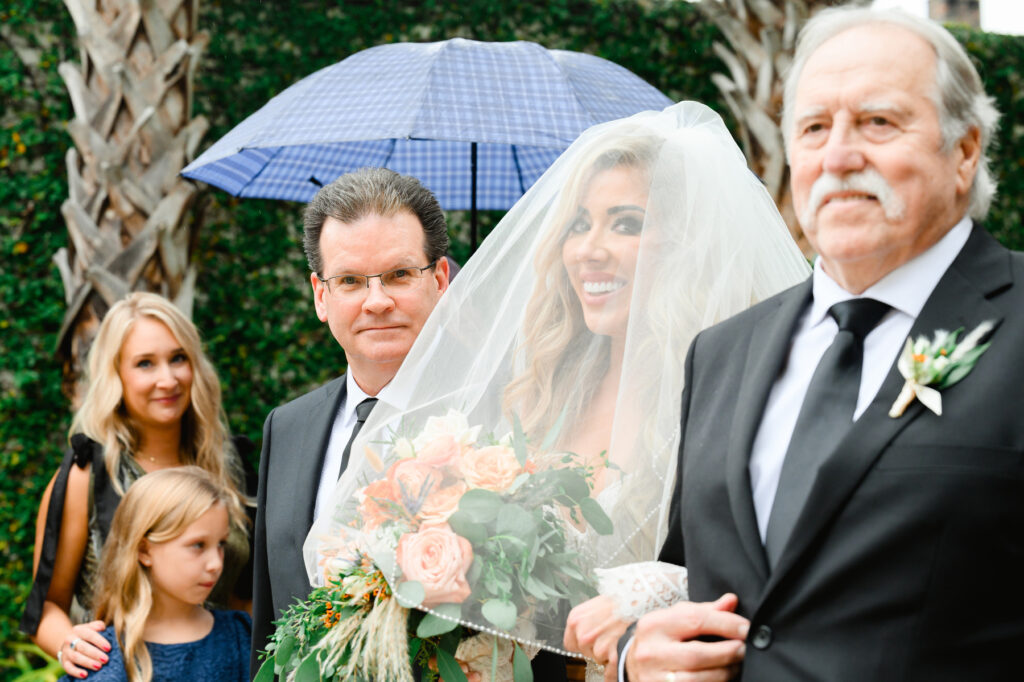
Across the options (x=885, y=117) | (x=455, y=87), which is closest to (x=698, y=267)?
(x=885, y=117)

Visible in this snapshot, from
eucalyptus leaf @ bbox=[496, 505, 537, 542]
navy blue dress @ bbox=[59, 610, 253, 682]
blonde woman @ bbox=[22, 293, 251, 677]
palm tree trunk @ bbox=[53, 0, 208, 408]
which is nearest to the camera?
eucalyptus leaf @ bbox=[496, 505, 537, 542]

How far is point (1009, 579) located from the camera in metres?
1.48

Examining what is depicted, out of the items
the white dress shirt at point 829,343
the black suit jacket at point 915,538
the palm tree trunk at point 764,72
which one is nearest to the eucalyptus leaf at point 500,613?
the black suit jacket at point 915,538

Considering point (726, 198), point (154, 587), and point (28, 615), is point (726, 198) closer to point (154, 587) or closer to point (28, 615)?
point (154, 587)

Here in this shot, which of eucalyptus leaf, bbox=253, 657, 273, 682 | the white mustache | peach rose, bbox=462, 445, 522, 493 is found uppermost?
the white mustache

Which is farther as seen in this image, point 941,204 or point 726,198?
point 726,198

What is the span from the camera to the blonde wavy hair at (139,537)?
3.70 meters

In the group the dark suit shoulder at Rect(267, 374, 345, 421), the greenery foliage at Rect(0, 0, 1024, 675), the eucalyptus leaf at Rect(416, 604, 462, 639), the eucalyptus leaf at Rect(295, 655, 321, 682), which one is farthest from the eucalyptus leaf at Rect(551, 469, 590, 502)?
the greenery foliage at Rect(0, 0, 1024, 675)

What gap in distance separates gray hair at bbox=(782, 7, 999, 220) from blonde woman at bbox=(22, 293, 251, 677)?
10.3 ft

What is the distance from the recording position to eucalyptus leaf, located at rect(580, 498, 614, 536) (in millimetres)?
2109

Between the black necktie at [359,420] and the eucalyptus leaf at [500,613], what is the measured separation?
3.62 feet

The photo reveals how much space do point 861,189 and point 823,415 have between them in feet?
1.31

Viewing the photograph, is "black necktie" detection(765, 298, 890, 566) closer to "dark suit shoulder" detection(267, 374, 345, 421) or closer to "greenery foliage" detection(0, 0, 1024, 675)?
"dark suit shoulder" detection(267, 374, 345, 421)

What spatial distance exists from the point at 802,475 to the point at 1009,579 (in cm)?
34
